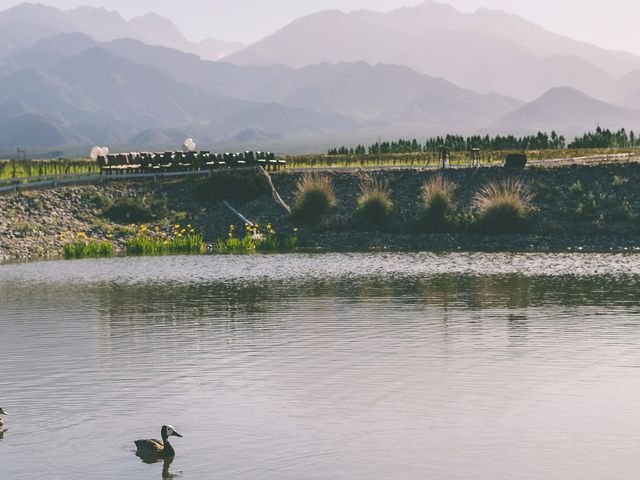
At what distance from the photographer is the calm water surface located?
23406 mm

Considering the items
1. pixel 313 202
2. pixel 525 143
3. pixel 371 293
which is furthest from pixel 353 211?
pixel 371 293

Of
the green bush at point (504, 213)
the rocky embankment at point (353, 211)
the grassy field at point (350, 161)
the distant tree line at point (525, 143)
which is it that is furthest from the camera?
the distant tree line at point (525, 143)

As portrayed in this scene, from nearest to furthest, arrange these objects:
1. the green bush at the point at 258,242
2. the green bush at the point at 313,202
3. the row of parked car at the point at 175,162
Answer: the green bush at the point at 258,242 < the green bush at the point at 313,202 < the row of parked car at the point at 175,162

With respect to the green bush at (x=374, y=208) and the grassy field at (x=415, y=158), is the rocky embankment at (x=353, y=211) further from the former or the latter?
the grassy field at (x=415, y=158)

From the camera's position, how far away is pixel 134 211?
83812 mm

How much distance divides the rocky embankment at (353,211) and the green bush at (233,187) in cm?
32

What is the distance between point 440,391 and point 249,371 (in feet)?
19.8

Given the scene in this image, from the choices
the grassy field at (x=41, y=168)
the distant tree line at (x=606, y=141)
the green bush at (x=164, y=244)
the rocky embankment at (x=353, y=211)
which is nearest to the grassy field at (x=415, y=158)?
the distant tree line at (x=606, y=141)

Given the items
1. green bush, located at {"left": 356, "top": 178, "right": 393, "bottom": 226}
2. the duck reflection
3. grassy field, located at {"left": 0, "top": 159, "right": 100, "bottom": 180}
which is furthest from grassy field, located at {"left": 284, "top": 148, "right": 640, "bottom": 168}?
the duck reflection

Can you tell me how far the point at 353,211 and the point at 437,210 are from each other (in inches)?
280

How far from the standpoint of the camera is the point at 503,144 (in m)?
102

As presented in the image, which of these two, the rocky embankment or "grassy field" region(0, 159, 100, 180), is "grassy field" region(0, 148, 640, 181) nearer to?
"grassy field" region(0, 159, 100, 180)

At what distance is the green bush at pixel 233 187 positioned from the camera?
287ft

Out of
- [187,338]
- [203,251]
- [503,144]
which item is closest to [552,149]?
[503,144]
